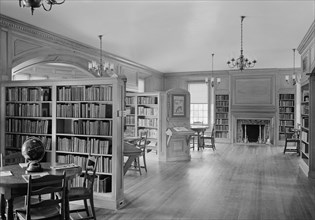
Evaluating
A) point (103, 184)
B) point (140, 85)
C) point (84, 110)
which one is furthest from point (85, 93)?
point (140, 85)

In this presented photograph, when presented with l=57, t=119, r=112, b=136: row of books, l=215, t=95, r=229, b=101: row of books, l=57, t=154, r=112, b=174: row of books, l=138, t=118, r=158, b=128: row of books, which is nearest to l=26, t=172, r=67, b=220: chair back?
l=57, t=154, r=112, b=174: row of books

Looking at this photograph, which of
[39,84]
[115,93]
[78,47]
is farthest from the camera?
[78,47]

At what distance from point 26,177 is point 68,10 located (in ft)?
11.0

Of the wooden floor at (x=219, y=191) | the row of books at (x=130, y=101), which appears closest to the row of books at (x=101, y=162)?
the wooden floor at (x=219, y=191)

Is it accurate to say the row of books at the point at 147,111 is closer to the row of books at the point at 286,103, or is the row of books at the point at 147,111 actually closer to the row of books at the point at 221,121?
the row of books at the point at 221,121

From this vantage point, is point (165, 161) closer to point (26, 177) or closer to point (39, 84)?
point (39, 84)

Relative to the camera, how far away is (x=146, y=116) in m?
9.73

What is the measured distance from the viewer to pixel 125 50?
920 centimetres

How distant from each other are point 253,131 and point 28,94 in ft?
34.6

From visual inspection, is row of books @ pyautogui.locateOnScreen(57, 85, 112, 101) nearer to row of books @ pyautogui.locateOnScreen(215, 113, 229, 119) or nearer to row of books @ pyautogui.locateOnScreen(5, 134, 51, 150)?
row of books @ pyautogui.locateOnScreen(5, 134, 51, 150)

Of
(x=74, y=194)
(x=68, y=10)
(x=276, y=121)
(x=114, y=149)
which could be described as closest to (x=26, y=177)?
(x=74, y=194)

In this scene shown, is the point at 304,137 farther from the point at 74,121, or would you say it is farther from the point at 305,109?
the point at 74,121

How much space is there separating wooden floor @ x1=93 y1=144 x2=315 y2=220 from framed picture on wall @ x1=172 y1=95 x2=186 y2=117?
1.54 m

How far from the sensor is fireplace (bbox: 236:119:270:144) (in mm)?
13383
